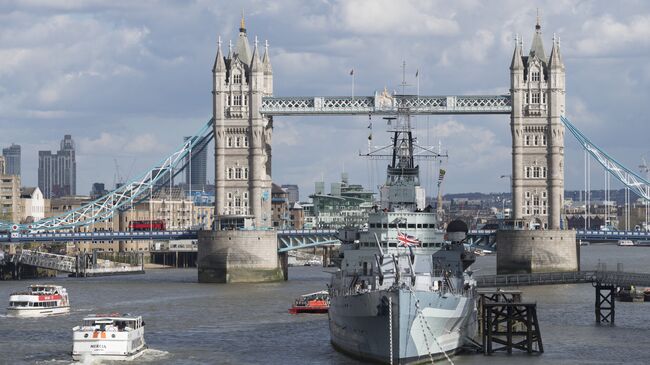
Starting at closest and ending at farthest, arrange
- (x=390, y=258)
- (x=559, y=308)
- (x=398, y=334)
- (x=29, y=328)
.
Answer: (x=398, y=334), (x=390, y=258), (x=29, y=328), (x=559, y=308)

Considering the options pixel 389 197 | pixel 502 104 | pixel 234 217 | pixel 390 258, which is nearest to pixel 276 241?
pixel 234 217

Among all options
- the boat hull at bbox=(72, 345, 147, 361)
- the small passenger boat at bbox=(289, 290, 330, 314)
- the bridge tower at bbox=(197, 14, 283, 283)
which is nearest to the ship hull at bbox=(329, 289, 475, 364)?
the boat hull at bbox=(72, 345, 147, 361)

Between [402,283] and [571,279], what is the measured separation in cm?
4851

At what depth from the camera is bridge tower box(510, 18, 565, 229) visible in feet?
562

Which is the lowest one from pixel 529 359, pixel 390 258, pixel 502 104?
pixel 529 359

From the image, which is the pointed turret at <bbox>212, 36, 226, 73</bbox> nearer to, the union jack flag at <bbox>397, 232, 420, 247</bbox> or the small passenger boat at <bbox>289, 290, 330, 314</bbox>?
the small passenger boat at <bbox>289, 290, 330, 314</bbox>

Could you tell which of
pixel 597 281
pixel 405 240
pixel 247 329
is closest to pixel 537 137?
pixel 597 281

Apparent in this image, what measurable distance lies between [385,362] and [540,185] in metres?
98.3

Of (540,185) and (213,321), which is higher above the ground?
(540,185)

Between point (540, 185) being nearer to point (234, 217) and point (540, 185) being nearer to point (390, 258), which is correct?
point (234, 217)

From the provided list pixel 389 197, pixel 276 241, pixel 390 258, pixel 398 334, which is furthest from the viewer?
pixel 276 241

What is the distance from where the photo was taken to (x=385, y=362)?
252 ft

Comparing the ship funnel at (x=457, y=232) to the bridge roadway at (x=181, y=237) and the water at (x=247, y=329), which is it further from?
the bridge roadway at (x=181, y=237)

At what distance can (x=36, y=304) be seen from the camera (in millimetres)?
112688
